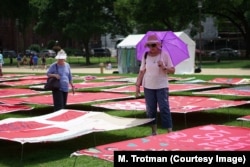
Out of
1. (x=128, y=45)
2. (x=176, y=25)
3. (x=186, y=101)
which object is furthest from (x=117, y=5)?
(x=186, y=101)

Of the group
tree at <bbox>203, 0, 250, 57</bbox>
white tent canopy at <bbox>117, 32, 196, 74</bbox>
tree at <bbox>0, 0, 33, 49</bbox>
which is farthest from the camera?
tree at <bbox>0, 0, 33, 49</bbox>

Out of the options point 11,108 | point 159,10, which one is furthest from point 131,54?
point 11,108

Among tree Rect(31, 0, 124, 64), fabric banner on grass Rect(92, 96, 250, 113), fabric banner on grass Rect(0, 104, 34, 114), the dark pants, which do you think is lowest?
fabric banner on grass Rect(0, 104, 34, 114)

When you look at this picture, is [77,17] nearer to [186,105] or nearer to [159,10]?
[159,10]

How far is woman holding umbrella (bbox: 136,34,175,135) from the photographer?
7965 mm

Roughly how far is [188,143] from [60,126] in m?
2.64

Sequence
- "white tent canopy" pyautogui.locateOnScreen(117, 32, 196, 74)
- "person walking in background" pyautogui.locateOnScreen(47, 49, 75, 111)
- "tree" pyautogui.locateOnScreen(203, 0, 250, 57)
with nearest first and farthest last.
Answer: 1. "person walking in background" pyautogui.locateOnScreen(47, 49, 75, 111)
2. "white tent canopy" pyautogui.locateOnScreen(117, 32, 196, 74)
3. "tree" pyautogui.locateOnScreen(203, 0, 250, 57)

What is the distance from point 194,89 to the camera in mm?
14922

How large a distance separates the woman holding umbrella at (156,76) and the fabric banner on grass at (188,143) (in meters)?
1.10

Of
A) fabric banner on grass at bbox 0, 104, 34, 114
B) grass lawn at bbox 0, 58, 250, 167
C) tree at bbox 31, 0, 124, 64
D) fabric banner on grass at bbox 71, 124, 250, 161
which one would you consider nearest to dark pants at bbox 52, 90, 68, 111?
→ fabric banner on grass at bbox 0, 104, 34, 114

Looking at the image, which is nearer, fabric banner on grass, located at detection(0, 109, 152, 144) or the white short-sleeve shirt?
fabric banner on grass, located at detection(0, 109, 152, 144)

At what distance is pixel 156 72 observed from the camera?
8047 mm

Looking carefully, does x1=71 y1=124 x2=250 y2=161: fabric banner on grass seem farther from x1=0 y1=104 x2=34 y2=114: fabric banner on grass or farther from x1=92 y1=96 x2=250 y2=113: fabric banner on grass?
x1=0 y1=104 x2=34 y2=114: fabric banner on grass

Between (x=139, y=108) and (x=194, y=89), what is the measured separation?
4.84 m
